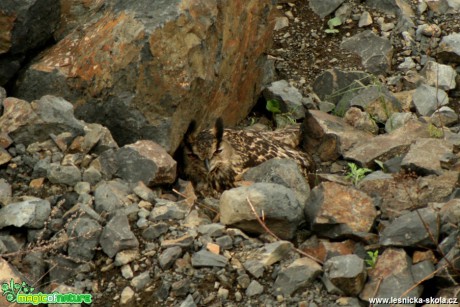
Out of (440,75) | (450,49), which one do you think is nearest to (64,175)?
(440,75)

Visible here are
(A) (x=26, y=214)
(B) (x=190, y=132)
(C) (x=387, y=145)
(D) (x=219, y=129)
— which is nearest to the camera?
(A) (x=26, y=214)

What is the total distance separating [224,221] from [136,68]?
1805 mm

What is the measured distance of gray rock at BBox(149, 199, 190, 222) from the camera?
555cm

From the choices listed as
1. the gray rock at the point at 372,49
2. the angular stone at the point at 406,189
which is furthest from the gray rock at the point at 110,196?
the gray rock at the point at 372,49

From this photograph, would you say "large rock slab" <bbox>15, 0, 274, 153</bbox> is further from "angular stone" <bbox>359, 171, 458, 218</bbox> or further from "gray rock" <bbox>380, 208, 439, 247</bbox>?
"gray rock" <bbox>380, 208, 439, 247</bbox>

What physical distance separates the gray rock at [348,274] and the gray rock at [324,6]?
5.10 m

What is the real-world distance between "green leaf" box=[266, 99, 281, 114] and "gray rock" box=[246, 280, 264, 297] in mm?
3728

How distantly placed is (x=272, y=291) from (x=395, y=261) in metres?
0.78

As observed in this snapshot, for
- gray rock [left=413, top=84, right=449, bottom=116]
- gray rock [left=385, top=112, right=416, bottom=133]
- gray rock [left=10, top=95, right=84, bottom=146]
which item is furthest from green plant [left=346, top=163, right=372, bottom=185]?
gray rock [left=10, top=95, right=84, bottom=146]

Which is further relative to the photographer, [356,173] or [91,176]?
[356,173]

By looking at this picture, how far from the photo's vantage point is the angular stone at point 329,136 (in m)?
7.75

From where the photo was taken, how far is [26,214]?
538 centimetres

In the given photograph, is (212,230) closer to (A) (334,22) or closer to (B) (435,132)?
(B) (435,132)

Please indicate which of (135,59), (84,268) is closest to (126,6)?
(135,59)
